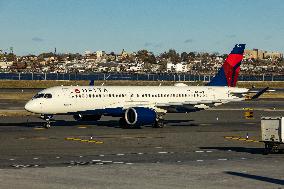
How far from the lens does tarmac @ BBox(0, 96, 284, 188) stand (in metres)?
30.2

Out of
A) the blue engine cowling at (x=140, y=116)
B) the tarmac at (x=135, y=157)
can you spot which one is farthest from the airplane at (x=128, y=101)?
the tarmac at (x=135, y=157)

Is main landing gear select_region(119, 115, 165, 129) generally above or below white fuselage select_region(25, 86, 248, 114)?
below

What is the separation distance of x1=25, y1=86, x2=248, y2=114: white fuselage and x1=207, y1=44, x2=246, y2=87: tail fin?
165 centimetres

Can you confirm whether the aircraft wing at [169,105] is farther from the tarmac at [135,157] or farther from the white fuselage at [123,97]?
the tarmac at [135,157]

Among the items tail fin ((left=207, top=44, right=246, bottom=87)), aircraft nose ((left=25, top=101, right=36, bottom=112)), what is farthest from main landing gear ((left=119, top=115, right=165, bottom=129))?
tail fin ((left=207, top=44, right=246, bottom=87))

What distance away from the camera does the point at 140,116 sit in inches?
2485

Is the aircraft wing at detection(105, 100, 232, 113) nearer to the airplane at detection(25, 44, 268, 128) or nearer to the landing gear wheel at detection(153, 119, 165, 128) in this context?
the airplane at detection(25, 44, 268, 128)

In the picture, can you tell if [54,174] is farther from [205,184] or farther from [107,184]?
[205,184]

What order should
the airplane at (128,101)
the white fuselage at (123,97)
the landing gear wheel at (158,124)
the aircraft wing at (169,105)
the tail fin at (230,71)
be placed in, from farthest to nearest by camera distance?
1. the tail fin at (230,71)
2. the aircraft wing at (169,105)
3. the landing gear wheel at (158,124)
4. the airplane at (128,101)
5. the white fuselage at (123,97)

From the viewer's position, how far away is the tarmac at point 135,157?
3025 centimetres

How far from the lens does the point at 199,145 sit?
48.5m

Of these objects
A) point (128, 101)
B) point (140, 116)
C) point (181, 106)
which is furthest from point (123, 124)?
point (181, 106)

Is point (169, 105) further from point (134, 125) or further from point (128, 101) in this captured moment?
point (134, 125)

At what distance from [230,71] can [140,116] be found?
643 inches
